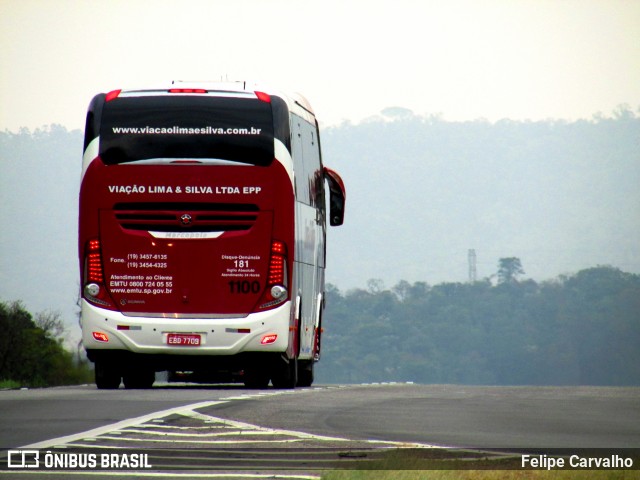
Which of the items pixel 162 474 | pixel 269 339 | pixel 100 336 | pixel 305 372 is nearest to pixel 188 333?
pixel 269 339

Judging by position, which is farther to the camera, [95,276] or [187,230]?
[95,276]

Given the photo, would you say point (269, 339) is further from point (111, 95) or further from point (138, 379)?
point (111, 95)

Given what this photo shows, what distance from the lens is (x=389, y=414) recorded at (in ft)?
61.5

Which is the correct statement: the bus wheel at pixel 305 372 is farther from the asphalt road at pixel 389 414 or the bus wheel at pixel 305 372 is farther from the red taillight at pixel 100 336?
the red taillight at pixel 100 336

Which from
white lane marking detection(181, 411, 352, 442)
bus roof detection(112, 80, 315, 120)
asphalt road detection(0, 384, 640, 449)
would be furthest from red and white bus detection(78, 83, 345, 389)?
white lane marking detection(181, 411, 352, 442)

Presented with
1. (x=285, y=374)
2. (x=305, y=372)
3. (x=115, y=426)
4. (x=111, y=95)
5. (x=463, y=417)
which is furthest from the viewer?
(x=305, y=372)

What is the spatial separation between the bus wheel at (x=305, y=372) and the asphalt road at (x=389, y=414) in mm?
4555

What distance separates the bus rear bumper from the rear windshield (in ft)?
7.41

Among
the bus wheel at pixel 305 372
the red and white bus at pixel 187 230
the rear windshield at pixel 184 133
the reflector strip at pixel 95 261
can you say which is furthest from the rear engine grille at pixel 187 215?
the bus wheel at pixel 305 372

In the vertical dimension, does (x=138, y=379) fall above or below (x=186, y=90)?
below

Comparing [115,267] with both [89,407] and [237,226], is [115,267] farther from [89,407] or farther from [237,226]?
[89,407]

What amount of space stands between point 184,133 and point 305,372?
7762 mm

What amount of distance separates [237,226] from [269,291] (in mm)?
1046

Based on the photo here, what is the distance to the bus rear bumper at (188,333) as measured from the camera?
948 inches
